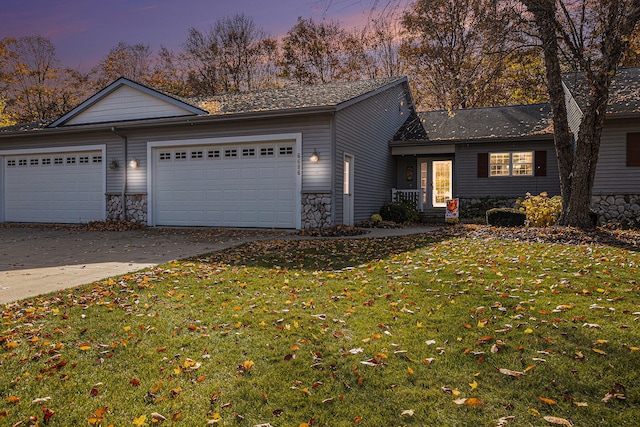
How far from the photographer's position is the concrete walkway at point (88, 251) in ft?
18.0

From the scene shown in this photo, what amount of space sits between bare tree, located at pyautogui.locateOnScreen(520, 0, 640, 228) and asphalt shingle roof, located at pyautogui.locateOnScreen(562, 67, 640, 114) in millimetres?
2664

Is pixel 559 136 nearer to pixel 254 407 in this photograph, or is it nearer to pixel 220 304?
pixel 220 304

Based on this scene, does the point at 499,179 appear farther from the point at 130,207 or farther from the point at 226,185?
the point at 130,207

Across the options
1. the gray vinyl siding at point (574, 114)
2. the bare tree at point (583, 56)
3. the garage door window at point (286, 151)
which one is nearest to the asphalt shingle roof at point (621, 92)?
the gray vinyl siding at point (574, 114)

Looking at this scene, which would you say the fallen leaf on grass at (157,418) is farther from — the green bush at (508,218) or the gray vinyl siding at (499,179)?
the gray vinyl siding at (499,179)

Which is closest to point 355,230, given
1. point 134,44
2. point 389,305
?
point 389,305

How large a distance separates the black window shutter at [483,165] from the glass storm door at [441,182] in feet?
5.14

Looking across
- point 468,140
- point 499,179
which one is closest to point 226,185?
point 468,140

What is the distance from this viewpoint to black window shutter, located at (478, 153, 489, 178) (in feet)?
50.4

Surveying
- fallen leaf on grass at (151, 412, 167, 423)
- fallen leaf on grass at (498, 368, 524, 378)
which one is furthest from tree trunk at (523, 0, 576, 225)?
fallen leaf on grass at (151, 412, 167, 423)

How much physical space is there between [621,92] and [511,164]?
3763 mm

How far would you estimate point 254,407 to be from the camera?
2516 millimetres

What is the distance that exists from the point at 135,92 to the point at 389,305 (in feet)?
41.2

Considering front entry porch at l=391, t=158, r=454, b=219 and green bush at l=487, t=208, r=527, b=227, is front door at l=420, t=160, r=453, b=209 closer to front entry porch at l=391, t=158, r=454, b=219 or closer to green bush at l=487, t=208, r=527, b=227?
front entry porch at l=391, t=158, r=454, b=219
